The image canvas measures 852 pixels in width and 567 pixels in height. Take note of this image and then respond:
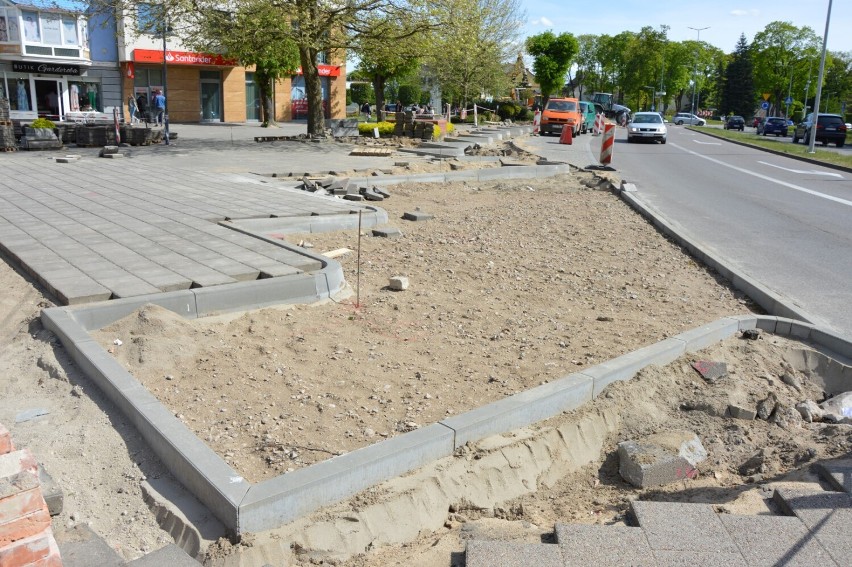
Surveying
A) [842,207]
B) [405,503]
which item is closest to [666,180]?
[842,207]

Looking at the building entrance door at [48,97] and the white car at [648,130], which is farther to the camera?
the building entrance door at [48,97]

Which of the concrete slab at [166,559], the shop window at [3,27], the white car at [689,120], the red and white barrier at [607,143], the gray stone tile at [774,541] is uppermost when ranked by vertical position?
the shop window at [3,27]

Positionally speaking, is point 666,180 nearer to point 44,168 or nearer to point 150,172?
point 150,172

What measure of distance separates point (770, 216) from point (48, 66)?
37.8 meters

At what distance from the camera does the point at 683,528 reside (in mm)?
3076

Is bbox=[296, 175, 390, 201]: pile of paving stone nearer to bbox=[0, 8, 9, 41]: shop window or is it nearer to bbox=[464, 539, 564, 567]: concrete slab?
bbox=[464, 539, 564, 567]: concrete slab

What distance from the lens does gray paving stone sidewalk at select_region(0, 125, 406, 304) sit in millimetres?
6316

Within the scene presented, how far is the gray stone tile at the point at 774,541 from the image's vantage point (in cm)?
284

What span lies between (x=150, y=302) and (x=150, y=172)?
1064 centimetres

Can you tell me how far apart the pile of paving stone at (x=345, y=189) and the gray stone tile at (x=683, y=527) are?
31.9 feet

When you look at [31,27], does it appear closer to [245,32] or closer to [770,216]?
[245,32]

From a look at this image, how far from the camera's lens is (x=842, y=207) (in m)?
14.2

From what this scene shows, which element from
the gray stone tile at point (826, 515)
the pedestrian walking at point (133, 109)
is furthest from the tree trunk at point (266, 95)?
the gray stone tile at point (826, 515)

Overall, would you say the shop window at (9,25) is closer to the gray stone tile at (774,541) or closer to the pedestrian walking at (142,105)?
the pedestrian walking at (142,105)
